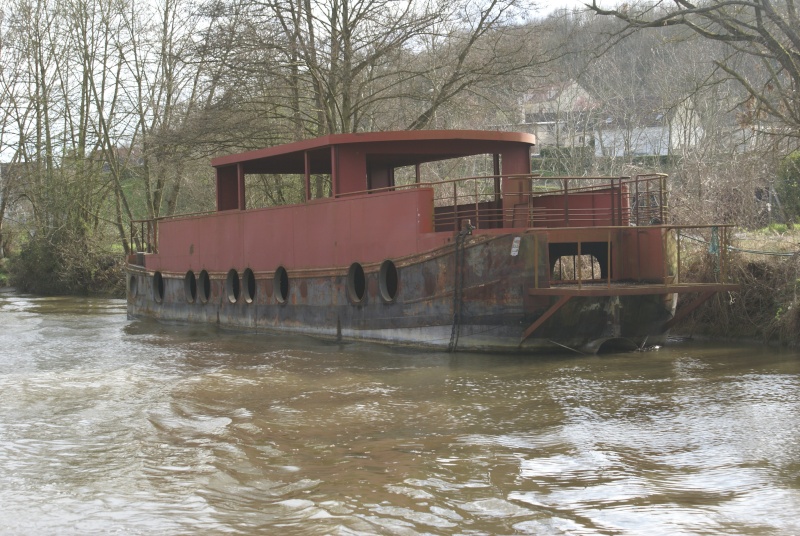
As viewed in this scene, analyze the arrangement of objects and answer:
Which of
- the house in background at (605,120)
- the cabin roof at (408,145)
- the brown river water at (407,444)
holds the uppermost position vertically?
the house in background at (605,120)

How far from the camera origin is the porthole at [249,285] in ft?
55.5

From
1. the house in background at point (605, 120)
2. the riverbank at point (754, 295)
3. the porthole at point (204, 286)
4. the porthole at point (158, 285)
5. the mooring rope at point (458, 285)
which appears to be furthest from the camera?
the house in background at point (605, 120)

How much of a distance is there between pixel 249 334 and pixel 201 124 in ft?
20.5

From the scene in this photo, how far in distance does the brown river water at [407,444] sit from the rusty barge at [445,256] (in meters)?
0.56

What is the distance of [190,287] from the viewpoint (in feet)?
62.6

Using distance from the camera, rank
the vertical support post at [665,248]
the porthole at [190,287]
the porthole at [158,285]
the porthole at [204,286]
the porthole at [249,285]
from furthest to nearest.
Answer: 1. the porthole at [158,285]
2. the porthole at [190,287]
3. the porthole at [204,286]
4. the porthole at [249,285]
5. the vertical support post at [665,248]

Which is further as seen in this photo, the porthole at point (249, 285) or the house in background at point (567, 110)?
the house in background at point (567, 110)

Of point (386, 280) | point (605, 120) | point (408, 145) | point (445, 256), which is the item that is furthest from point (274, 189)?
point (445, 256)

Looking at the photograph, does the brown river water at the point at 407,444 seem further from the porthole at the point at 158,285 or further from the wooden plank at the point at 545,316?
the porthole at the point at 158,285

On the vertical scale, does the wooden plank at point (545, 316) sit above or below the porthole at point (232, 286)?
below

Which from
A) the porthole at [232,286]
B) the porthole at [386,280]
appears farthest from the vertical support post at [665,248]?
the porthole at [232,286]

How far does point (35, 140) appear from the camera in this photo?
33.7 meters

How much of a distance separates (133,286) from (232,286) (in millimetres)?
5404

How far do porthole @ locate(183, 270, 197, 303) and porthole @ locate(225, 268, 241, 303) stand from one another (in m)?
1.69
